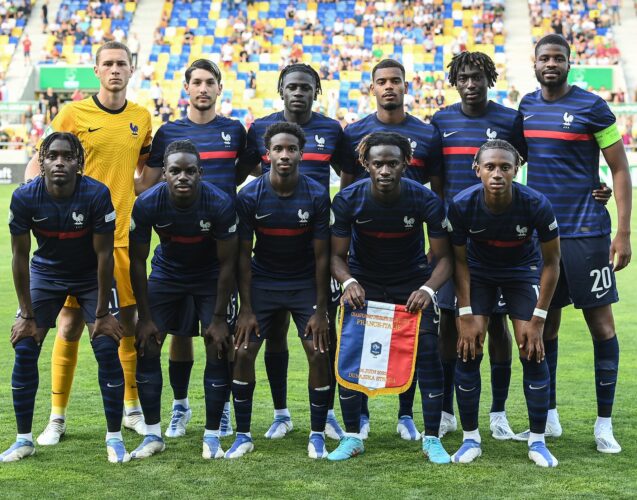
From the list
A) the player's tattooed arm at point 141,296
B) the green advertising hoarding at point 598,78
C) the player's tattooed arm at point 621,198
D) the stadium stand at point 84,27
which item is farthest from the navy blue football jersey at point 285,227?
the stadium stand at point 84,27

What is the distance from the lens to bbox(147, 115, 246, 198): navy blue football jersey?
21.9ft

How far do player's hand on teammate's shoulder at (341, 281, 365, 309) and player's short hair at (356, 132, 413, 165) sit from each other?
29.2 inches

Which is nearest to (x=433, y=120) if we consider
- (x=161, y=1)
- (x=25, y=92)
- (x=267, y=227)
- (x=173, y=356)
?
(x=267, y=227)

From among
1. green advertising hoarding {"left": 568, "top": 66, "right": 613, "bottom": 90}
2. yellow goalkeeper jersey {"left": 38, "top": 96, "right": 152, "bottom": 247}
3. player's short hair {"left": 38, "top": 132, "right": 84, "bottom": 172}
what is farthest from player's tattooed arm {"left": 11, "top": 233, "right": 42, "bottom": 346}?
green advertising hoarding {"left": 568, "top": 66, "right": 613, "bottom": 90}

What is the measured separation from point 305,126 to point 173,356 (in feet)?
5.71

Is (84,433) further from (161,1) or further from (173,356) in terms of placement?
(161,1)

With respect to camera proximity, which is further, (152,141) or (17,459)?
(152,141)

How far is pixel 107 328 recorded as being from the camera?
5965mm

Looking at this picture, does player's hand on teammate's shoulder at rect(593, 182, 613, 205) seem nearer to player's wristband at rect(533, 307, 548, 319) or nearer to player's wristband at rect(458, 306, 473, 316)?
player's wristband at rect(533, 307, 548, 319)

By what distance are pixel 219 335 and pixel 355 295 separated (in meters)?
0.84

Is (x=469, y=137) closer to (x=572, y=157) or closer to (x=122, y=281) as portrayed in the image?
(x=572, y=157)

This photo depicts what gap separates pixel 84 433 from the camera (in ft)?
21.7

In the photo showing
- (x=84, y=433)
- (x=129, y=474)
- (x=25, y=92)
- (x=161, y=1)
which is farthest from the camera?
(x=161, y=1)

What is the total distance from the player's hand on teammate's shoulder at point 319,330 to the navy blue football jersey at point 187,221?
69 cm
